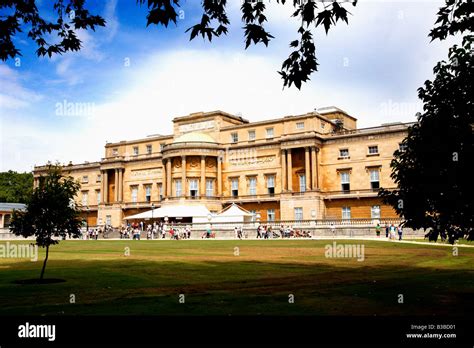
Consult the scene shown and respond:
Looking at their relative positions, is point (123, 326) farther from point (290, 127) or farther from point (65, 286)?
point (290, 127)

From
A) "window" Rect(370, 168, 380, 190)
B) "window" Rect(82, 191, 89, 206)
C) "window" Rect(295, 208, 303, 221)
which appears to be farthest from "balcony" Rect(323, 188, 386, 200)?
"window" Rect(82, 191, 89, 206)

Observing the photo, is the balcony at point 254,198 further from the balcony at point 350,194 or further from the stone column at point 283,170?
the balcony at point 350,194

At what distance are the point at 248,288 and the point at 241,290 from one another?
49 centimetres

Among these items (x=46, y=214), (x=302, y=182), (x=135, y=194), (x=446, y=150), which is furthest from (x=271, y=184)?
(x=446, y=150)

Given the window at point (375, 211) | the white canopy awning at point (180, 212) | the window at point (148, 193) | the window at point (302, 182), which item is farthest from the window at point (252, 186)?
the window at point (148, 193)

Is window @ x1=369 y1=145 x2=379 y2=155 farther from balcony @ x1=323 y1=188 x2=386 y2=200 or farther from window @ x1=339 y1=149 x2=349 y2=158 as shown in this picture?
balcony @ x1=323 y1=188 x2=386 y2=200

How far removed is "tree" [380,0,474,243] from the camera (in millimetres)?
10398

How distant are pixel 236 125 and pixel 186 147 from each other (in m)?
9.27

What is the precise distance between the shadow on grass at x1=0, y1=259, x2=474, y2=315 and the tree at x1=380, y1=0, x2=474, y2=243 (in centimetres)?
198

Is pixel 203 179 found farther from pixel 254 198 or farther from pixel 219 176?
pixel 254 198

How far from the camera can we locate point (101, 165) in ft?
273

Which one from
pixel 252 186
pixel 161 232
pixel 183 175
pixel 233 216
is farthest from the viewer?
pixel 252 186

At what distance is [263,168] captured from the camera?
6838 cm

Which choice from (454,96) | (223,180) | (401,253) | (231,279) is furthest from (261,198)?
(454,96)
